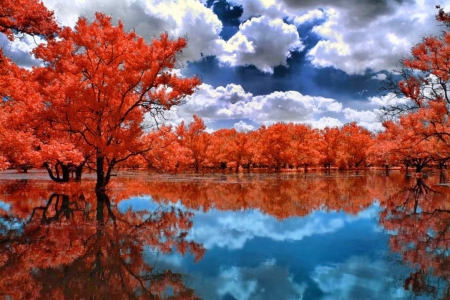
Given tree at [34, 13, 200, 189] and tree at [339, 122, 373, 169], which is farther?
tree at [339, 122, 373, 169]

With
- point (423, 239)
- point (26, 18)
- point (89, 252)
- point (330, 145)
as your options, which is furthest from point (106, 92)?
point (330, 145)

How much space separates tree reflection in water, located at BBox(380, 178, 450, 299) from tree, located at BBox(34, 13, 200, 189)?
1349cm

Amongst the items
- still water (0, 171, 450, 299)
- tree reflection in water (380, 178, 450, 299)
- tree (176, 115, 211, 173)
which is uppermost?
tree (176, 115, 211, 173)

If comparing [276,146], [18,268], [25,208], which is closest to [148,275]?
[18,268]

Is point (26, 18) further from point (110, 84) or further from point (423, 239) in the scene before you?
point (423, 239)

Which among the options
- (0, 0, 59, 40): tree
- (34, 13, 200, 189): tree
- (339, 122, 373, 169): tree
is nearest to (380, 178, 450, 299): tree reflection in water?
(34, 13, 200, 189): tree

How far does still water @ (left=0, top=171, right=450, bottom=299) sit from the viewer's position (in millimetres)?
6289

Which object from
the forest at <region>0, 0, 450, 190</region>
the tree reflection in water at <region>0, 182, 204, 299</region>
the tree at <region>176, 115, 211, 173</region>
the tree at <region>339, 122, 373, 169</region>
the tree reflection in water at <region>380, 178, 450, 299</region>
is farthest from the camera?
the tree at <region>339, 122, 373, 169</region>

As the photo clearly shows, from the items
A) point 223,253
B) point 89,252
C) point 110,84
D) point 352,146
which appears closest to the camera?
point 89,252

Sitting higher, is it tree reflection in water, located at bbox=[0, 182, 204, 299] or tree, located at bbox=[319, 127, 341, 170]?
tree, located at bbox=[319, 127, 341, 170]

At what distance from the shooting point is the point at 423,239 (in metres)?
9.66

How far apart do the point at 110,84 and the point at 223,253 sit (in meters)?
14.3

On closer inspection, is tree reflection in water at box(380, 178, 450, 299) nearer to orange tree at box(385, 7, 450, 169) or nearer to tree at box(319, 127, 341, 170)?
orange tree at box(385, 7, 450, 169)

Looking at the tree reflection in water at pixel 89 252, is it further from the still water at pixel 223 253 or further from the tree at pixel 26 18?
the tree at pixel 26 18
